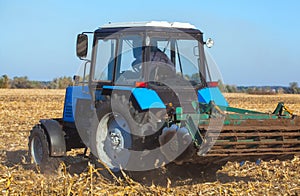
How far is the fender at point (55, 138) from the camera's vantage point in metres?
8.38

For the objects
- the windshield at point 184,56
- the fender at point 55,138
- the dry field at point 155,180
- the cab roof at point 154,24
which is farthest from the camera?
the fender at point 55,138

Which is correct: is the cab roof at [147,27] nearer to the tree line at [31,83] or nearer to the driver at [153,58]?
the driver at [153,58]

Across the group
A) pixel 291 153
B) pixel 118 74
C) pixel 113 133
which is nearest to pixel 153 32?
pixel 118 74

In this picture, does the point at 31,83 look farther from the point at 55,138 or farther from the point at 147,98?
the point at 147,98

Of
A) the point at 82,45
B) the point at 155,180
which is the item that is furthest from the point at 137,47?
the point at 155,180

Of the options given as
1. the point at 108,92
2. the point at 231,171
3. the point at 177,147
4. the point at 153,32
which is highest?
the point at 153,32

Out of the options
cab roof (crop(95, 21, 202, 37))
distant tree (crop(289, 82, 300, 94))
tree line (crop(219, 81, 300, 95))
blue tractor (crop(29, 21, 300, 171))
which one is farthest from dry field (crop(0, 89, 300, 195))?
Result: distant tree (crop(289, 82, 300, 94))

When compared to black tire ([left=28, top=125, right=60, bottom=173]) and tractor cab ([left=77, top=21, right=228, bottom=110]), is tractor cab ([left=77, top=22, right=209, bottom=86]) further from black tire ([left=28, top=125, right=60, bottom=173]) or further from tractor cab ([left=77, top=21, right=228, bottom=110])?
black tire ([left=28, top=125, right=60, bottom=173])

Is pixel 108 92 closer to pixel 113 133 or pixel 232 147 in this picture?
pixel 113 133

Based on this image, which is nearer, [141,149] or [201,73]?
[141,149]

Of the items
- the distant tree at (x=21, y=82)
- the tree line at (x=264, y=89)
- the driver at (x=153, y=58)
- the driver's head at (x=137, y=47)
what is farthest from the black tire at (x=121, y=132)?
the distant tree at (x=21, y=82)

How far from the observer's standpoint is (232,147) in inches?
259

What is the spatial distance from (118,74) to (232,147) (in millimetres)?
2050

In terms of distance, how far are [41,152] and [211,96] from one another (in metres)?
3.00
